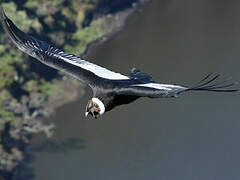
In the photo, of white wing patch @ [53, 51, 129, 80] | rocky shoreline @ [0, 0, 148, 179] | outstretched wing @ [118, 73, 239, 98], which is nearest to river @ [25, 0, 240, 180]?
rocky shoreline @ [0, 0, 148, 179]

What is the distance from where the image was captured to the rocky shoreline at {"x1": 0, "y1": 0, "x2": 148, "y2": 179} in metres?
26.4

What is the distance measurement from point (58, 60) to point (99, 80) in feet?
3.76

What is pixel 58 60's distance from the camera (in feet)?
46.0

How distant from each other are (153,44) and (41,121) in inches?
292

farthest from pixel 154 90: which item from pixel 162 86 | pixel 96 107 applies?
pixel 96 107

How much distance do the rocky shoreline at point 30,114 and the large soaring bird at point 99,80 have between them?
11.6m

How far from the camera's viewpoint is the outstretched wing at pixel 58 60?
535 inches

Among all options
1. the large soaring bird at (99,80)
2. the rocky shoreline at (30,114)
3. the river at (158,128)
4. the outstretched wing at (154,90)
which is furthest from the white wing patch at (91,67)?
the rocky shoreline at (30,114)

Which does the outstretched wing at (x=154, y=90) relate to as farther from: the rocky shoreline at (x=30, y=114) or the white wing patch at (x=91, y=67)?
the rocky shoreline at (x=30, y=114)

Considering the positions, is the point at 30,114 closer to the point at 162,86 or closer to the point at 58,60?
the point at 58,60

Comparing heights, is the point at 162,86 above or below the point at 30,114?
below

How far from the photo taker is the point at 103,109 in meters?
12.9

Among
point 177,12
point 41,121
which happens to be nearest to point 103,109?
point 41,121

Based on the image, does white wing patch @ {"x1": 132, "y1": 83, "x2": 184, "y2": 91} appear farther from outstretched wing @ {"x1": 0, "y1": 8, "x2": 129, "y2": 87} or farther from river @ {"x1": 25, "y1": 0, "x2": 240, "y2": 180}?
river @ {"x1": 25, "y1": 0, "x2": 240, "y2": 180}
